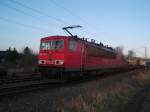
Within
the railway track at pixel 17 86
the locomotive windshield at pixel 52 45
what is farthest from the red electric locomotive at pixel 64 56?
the railway track at pixel 17 86

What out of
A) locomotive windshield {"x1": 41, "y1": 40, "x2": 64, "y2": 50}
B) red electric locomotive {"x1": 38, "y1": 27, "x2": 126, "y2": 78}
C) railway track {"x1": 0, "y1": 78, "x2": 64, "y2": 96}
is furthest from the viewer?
locomotive windshield {"x1": 41, "y1": 40, "x2": 64, "y2": 50}

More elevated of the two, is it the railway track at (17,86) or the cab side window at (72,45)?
the cab side window at (72,45)

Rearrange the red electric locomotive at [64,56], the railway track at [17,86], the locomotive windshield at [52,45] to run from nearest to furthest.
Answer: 1. the railway track at [17,86]
2. the red electric locomotive at [64,56]
3. the locomotive windshield at [52,45]

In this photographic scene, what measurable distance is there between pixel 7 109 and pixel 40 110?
1.17m

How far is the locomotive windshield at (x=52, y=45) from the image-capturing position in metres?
14.4

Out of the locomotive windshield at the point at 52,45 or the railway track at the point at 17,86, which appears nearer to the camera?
the railway track at the point at 17,86

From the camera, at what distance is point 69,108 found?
25.0 feet

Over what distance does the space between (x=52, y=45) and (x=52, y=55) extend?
87 cm

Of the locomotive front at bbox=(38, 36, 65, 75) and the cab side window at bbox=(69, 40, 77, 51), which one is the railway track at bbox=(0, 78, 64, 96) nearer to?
the locomotive front at bbox=(38, 36, 65, 75)

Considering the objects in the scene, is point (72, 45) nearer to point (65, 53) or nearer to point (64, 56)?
point (65, 53)

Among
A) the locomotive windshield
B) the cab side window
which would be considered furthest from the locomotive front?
the cab side window

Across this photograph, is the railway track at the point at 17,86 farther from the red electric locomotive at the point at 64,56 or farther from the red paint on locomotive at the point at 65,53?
the red paint on locomotive at the point at 65,53

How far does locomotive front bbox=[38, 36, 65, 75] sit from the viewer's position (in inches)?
545

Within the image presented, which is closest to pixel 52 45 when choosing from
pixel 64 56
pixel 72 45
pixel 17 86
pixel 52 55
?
pixel 52 55
